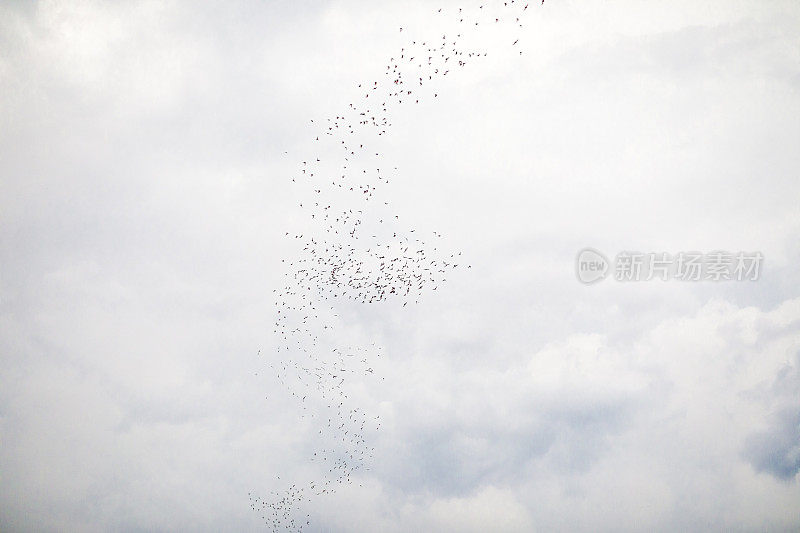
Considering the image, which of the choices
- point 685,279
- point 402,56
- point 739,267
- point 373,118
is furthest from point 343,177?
→ point 739,267

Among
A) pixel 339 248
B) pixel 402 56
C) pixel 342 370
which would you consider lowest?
pixel 342 370

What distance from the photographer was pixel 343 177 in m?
44.5

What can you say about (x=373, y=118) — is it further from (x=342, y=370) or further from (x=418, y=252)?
(x=342, y=370)

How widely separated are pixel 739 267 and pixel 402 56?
26.9 meters

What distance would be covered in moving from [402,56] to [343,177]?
29.8 ft

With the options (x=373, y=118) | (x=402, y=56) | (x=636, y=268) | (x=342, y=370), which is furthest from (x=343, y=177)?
(x=636, y=268)

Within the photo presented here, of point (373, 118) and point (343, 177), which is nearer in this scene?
point (373, 118)

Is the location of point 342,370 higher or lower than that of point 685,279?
lower

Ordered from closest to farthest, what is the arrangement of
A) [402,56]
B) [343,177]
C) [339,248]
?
[402,56] → [343,177] → [339,248]

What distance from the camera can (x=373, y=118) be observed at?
41.3 metres

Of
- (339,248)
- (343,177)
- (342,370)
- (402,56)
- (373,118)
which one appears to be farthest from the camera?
(342,370)

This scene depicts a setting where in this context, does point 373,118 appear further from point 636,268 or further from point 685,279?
point 685,279

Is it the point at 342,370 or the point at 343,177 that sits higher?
the point at 343,177

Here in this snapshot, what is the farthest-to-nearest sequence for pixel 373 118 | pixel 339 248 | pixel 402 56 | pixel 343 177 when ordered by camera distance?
pixel 339 248, pixel 343 177, pixel 373 118, pixel 402 56
